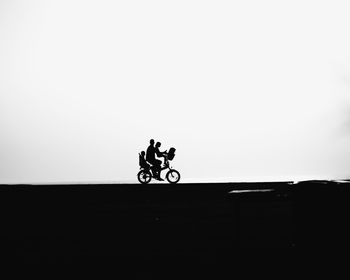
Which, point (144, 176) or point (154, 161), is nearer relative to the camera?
point (154, 161)

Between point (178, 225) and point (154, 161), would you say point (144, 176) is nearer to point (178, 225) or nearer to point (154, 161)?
Answer: point (154, 161)

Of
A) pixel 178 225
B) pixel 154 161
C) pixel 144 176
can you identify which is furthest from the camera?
pixel 144 176

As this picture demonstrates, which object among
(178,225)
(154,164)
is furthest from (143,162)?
(178,225)

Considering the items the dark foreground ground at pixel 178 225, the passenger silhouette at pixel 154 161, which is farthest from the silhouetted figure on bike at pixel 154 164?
the dark foreground ground at pixel 178 225

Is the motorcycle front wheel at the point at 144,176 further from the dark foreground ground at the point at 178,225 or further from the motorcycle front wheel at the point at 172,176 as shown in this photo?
the dark foreground ground at the point at 178,225

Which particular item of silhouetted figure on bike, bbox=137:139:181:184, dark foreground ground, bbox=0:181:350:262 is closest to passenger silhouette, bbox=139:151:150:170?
silhouetted figure on bike, bbox=137:139:181:184

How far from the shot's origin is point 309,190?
4363 millimetres

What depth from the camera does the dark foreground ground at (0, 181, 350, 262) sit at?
4320mm

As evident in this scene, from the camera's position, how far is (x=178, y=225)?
29.7 feet

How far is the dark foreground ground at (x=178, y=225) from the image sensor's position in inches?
170

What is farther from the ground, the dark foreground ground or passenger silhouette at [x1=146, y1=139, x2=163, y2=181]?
passenger silhouette at [x1=146, y1=139, x2=163, y2=181]

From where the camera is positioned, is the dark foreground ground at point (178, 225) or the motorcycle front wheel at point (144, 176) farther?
the motorcycle front wheel at point (144, 176)

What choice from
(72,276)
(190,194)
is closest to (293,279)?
(72,276)

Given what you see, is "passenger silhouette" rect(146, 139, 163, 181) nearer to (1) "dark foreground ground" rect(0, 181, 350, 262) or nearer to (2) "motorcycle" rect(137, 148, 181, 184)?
(2) "motorcycle" rect(137, 148, 181, 184)
